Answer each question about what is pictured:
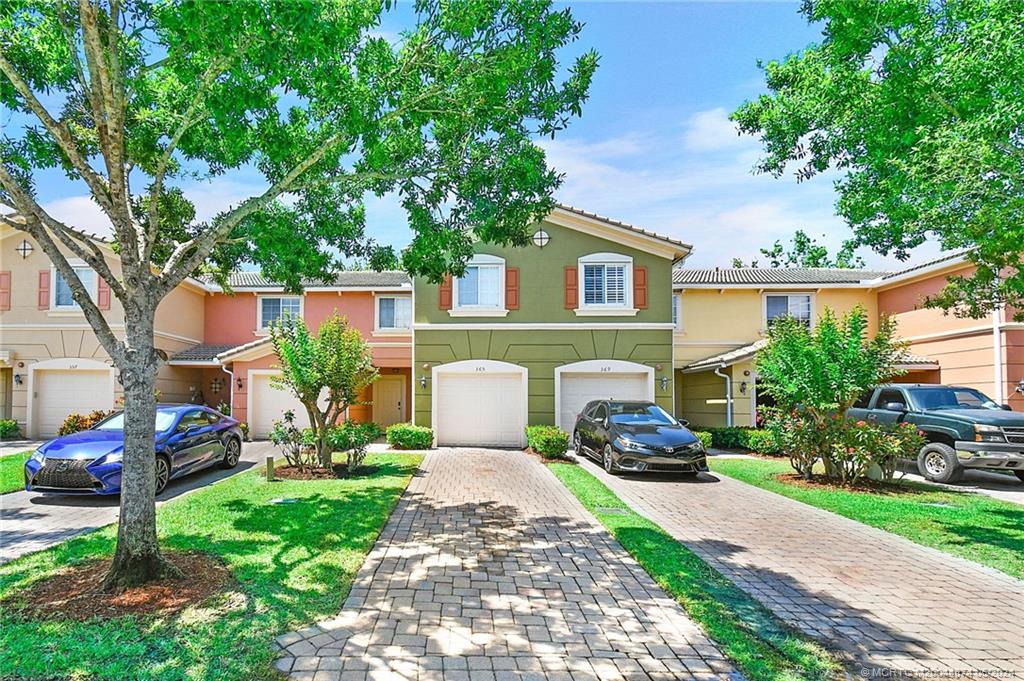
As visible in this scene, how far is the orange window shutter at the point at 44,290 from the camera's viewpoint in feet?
58.6

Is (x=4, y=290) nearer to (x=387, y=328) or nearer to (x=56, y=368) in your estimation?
(x=56, y=368)

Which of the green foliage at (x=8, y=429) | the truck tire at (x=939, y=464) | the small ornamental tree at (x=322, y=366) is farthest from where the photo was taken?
the green foliage at (x=8, y=429)

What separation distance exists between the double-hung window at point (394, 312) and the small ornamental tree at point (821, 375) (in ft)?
40.5

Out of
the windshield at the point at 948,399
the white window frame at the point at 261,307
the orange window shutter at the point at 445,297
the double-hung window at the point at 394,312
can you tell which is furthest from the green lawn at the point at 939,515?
the white window frame at the point at 261,307

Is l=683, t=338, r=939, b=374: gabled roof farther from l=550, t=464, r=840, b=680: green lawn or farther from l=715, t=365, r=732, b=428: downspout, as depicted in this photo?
l=550, t=464, r=840, b=680: green lawn

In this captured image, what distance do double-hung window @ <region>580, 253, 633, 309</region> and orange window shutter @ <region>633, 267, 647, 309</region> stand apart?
0.16 m

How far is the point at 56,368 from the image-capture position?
17766 millimetres

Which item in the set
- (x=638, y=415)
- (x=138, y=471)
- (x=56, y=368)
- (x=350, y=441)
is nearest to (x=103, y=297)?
(x=56, y=368)

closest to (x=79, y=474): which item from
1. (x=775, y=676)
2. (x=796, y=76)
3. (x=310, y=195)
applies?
(x=310, y=195)

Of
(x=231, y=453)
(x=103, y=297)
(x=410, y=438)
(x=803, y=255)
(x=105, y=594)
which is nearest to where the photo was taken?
(x=105, y=594)

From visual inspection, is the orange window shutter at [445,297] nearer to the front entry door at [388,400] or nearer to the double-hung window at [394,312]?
the double-hung window at [394,312]

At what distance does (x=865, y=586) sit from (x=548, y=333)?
11888 mm

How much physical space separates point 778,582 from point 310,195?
25.6 feet

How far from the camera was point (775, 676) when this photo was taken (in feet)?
11.8
